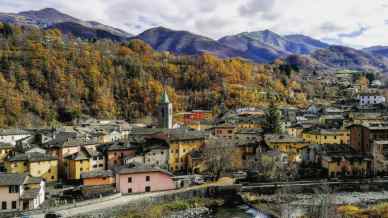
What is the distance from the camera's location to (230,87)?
98938mm

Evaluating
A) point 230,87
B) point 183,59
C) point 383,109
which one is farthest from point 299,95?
point 183,59

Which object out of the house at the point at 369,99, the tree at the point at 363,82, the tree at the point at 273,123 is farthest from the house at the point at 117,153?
the tree at the point at 363,82

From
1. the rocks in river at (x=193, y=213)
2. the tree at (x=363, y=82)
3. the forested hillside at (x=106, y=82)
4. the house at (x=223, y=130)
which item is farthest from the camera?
the tree at (x=363, y=82)

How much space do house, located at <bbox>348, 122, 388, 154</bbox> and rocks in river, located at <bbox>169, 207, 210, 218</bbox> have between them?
2138 centimetres

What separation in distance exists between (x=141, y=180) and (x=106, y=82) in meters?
64.2

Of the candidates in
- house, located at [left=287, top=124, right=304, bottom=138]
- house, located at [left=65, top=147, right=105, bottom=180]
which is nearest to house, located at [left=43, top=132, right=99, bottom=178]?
house, located at [left=65, top=147, right=105, bottom=180]

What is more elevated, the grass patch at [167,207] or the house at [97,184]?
the house at [97,184]

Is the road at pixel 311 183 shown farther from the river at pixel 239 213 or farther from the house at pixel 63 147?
the house at pixel 63 147

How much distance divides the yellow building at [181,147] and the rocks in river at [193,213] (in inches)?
439

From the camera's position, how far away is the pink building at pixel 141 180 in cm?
3447

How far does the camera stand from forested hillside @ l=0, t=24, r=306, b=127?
81.1 meters

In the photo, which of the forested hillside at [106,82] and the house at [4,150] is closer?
the house at [4,150]

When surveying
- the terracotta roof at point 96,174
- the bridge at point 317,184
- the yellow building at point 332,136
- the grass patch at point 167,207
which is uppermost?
the yellow building at point 332,136

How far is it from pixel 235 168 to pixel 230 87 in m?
58.0
